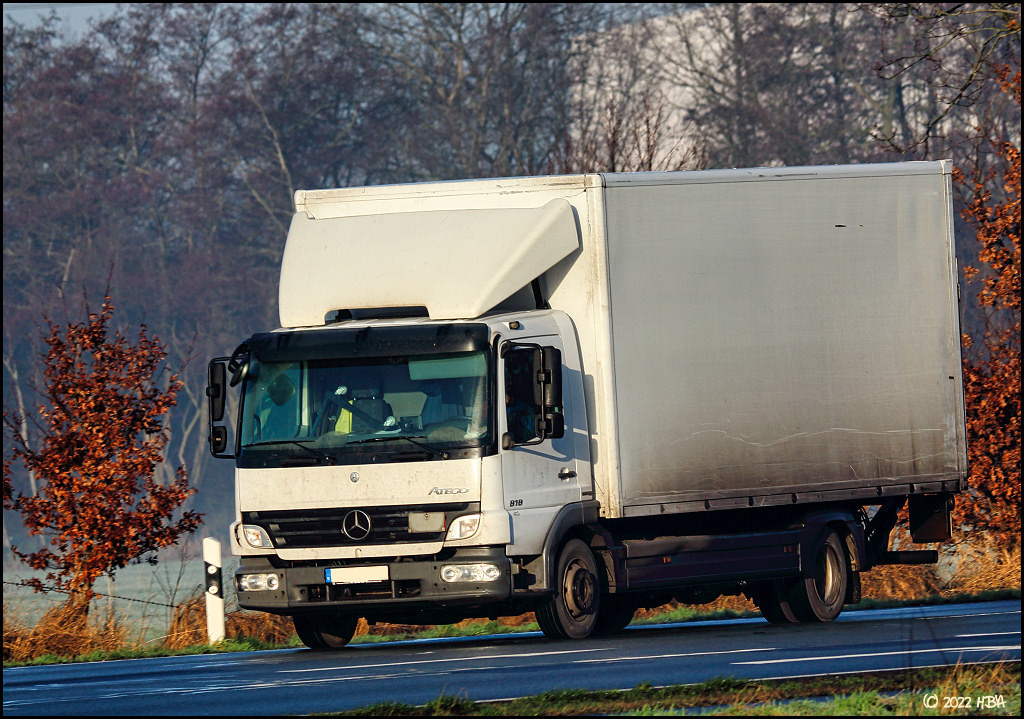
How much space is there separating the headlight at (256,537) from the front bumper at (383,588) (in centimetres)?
19

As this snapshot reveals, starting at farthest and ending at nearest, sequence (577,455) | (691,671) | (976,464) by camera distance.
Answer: (976,464), (577,455), (691,671)

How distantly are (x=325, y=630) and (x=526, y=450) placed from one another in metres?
2.98

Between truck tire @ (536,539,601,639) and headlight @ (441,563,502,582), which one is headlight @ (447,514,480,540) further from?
truck tire @ (536,539,601,639)

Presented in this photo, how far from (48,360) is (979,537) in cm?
1144

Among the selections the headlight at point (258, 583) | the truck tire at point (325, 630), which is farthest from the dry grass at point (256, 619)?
the headlight at point (258, 583)

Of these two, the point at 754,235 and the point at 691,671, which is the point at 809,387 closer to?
the point at 754,235

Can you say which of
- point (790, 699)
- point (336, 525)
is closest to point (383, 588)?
point (336, 525)

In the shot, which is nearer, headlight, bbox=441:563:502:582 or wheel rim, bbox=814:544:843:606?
headlight, bbox=441:563:502:582

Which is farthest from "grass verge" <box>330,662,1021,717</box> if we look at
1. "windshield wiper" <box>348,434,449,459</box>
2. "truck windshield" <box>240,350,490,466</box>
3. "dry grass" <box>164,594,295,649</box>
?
"dry grass" <box>164,594,295,649</box>

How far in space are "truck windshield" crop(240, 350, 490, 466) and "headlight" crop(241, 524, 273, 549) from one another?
1.91 feet

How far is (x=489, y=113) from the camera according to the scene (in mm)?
45281

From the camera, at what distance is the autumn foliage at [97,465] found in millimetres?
17453

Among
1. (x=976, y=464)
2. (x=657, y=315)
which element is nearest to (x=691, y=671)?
(x=657, y=315)

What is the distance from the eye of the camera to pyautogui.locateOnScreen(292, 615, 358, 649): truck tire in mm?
15234
